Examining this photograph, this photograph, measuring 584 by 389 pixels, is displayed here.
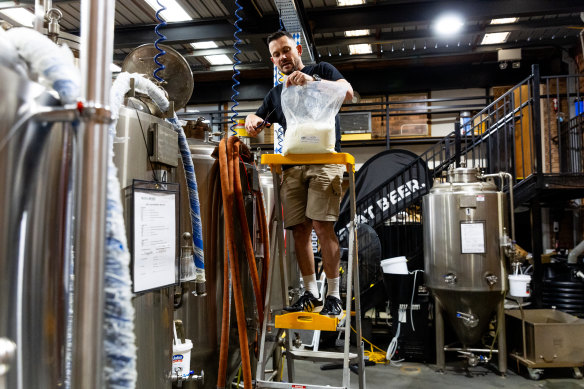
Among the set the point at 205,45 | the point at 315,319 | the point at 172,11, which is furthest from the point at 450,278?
the point at 205,45

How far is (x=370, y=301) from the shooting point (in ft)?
16.4

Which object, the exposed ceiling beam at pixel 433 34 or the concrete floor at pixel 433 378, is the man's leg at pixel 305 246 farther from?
the exposed ceiling beam at pixel 433 34

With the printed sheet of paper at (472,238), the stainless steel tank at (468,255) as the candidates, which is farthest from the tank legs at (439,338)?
the printed sheet of paper at (472,238)

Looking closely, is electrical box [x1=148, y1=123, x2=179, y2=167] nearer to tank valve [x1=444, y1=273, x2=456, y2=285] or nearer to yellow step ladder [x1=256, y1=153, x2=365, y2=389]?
yellow step ladder [x1=256, y1=153, x2=365, y2=389]

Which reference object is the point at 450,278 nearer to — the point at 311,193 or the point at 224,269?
the point at 311,193

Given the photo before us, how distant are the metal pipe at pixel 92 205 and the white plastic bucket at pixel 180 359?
122cm

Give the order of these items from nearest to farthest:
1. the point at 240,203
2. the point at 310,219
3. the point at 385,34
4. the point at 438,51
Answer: the point at 240,203, the point at 310,219, the point at 385,34, the point at 438,51

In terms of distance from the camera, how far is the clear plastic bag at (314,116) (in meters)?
2.39

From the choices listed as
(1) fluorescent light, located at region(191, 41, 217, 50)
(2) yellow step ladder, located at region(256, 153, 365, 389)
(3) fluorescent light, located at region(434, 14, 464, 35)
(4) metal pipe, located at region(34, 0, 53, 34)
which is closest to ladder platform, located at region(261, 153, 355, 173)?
(2) yellow step ladder, located at region(256, 153, 365, 389)

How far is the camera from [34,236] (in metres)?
0.70

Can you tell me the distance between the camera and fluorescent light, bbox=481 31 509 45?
8477mm

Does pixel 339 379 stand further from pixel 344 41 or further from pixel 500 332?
pixel 344 41

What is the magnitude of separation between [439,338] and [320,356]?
228 cm

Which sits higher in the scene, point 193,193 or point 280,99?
point 280,99
